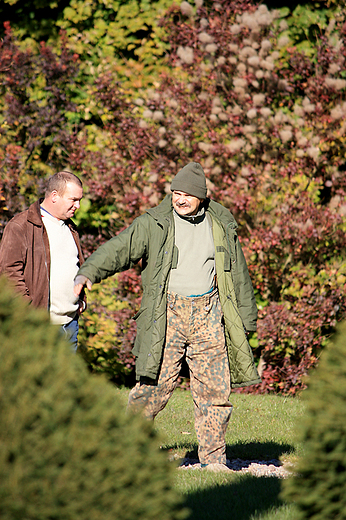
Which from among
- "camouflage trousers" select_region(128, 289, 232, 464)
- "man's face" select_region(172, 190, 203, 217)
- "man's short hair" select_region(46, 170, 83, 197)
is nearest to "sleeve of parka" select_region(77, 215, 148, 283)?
"man's face" select_region(172, 190, 203, 217)

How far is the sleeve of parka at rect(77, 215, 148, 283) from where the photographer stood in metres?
3.81

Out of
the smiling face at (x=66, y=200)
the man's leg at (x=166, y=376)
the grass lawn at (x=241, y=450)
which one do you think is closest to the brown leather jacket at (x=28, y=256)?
the smiling face at (x=66, y=200)

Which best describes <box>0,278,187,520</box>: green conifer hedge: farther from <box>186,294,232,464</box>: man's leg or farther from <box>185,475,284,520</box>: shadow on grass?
<box>186,294,232,464</box>: man's leg

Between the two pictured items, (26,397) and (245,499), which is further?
(245,499)

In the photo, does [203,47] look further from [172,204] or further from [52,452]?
[52,452]

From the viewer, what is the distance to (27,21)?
8.59 meters

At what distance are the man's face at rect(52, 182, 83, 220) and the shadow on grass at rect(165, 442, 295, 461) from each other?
2188mm

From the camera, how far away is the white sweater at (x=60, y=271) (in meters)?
4.31

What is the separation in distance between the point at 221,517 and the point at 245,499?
0.36m

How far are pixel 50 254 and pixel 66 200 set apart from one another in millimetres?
404

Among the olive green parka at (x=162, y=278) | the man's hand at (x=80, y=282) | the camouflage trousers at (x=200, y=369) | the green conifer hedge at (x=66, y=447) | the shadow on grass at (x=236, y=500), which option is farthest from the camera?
the camouflage trousers at (x=200, y=369)

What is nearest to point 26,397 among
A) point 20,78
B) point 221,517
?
point 221,517

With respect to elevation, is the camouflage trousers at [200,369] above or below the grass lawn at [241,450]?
above

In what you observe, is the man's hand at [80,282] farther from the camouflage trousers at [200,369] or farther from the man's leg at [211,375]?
the man's leg at [211,375]
